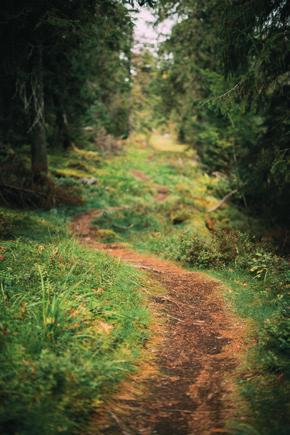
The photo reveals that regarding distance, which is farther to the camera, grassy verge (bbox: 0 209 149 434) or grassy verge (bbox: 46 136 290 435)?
grassy verge (bbox: 46 136 290 435)

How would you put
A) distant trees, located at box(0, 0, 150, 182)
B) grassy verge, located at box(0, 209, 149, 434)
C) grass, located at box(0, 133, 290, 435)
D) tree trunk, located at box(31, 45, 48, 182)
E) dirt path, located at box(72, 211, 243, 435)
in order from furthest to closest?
tree trunk, located at box(31, 45, 48, 182)
distant trees, located at box(0, 0, 150, 182)
dirt path, located at box(72, 211, 243, 435)
grass, located at box(0, 133, 290, 435)
grassy verge, located at box(0, 209, 149, 434)

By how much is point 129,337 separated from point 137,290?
175cm

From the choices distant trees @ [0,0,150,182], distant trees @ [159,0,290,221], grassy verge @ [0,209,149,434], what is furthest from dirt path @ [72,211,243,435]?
distant trees @ [0,0,150,182]

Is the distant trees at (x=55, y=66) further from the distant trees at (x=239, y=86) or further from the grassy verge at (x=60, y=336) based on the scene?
the grassy verge at (x=60, y=336)

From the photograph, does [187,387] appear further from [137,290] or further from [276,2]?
[276,2]

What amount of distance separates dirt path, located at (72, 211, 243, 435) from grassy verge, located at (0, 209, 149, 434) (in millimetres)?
400

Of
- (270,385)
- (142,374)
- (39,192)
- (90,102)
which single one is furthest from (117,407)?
(90,102)

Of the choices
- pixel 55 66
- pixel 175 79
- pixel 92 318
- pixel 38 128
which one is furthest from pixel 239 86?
pixel 175 79

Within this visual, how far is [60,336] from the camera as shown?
4129 millimetres

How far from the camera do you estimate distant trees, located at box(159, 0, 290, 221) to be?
802cm

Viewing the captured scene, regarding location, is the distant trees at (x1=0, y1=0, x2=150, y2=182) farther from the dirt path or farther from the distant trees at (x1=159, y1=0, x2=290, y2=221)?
the dirt path

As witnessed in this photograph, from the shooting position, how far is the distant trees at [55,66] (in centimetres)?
963

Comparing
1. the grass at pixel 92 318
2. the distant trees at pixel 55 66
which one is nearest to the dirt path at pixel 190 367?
the grass at pixel 92 318

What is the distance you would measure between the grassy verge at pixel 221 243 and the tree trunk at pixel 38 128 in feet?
7.01
